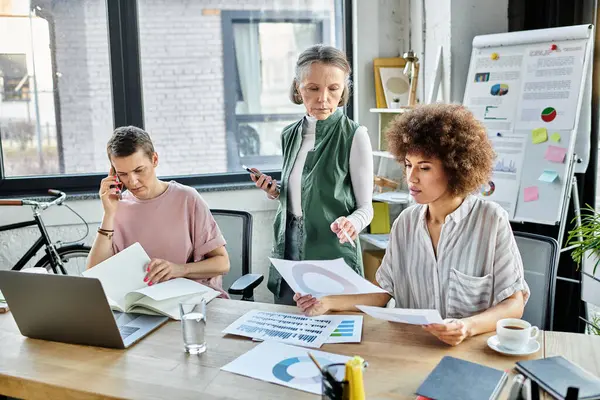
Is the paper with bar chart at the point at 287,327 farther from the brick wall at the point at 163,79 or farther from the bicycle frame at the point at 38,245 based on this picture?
the brick wall at the point at 163,79

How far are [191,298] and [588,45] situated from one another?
Answer: 1.97 metres

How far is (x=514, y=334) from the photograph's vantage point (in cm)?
130

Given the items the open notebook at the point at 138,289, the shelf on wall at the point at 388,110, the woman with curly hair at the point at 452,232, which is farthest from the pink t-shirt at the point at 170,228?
the shelf on wall at the point at 388,110

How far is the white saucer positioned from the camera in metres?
1.29

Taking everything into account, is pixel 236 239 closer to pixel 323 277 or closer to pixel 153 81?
pixel 323 277

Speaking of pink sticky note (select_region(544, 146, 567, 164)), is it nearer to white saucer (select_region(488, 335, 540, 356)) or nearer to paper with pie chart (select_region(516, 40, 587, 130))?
paper with pie chart (select_region(516, 40, 587, 130))

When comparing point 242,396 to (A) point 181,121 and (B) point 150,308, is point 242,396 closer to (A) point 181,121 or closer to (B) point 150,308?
(B) point 150,308

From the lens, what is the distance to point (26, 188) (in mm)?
3164

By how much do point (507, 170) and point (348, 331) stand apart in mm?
1581

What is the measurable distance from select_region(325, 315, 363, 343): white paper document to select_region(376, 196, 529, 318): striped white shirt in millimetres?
197

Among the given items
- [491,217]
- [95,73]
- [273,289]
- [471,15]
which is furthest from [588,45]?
[95,73]

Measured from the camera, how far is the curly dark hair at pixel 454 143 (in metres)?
1.57

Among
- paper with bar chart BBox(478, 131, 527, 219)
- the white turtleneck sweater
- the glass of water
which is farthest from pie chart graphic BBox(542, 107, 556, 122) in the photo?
the glass of water

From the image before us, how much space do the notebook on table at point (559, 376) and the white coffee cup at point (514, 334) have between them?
8 centimetres
